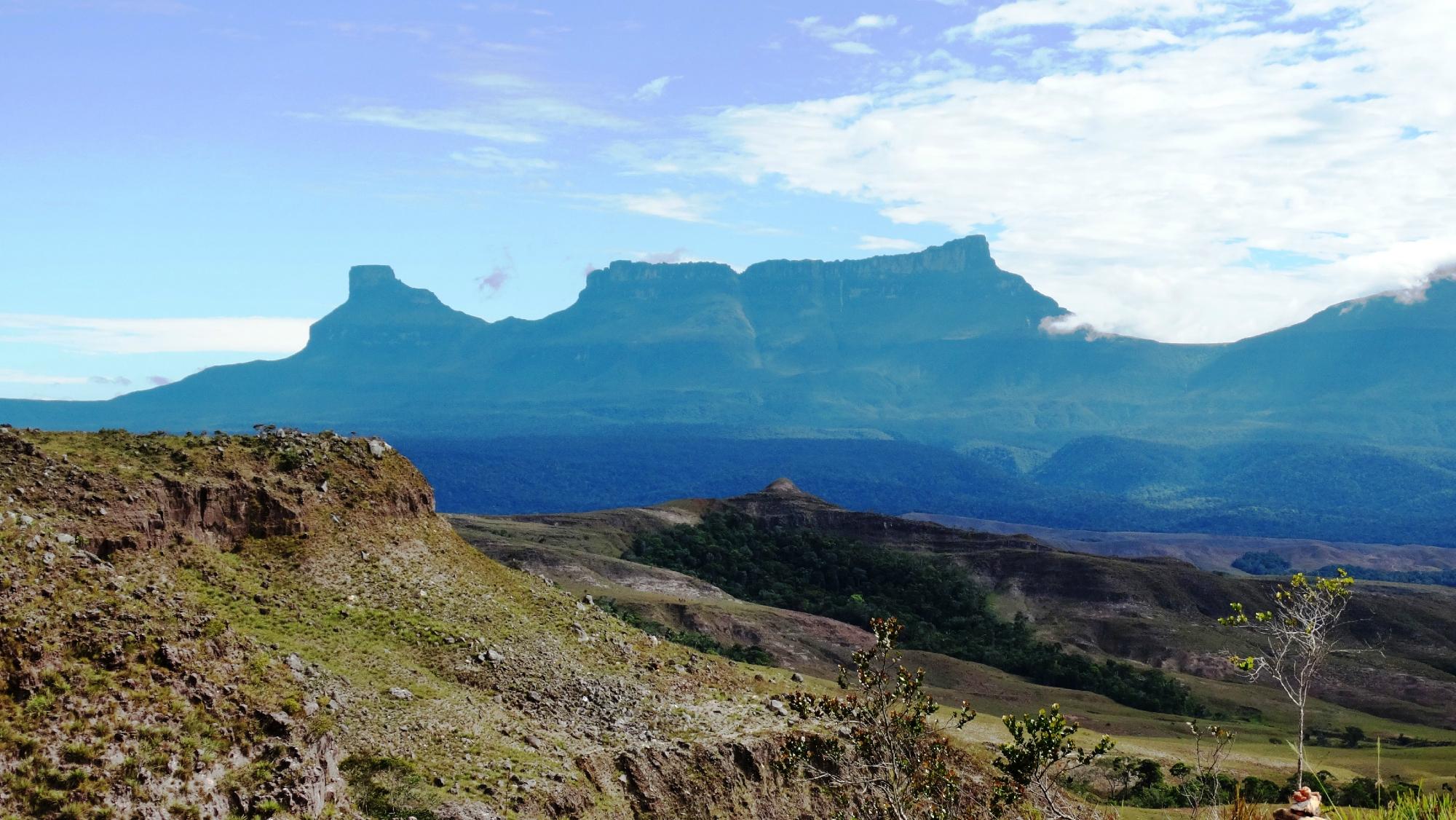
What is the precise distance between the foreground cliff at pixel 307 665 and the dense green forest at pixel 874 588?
55.8m

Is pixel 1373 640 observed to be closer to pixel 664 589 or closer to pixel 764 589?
pixel 764 589

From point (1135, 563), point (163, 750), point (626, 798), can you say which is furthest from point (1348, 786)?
point (1135, 563)

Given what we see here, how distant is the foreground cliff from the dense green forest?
5578 cm

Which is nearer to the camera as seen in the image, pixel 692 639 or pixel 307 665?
pixel 307 665

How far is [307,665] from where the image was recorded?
86.7 feet

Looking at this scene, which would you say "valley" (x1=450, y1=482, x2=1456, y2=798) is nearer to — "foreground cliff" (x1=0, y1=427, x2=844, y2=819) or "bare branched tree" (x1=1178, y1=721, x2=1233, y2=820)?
→ "bare branched tree" (x1=1178, y1=721, x2=1233, y2=820)

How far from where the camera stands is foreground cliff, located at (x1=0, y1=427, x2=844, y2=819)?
19359mm

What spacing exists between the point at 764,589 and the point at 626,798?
78.4 m

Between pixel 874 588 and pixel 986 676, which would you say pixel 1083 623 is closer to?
pixel 874 588

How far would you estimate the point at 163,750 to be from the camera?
19.2 metres

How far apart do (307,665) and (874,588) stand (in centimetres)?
8623

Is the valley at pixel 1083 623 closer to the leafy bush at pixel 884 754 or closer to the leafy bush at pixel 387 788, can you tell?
the leafy bush at pixel 884 754

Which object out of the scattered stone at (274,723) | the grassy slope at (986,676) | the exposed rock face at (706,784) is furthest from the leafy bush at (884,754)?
the grassy slope at (986,676)

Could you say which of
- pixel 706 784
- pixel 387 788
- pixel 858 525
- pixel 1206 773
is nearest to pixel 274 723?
pixel 387 788
